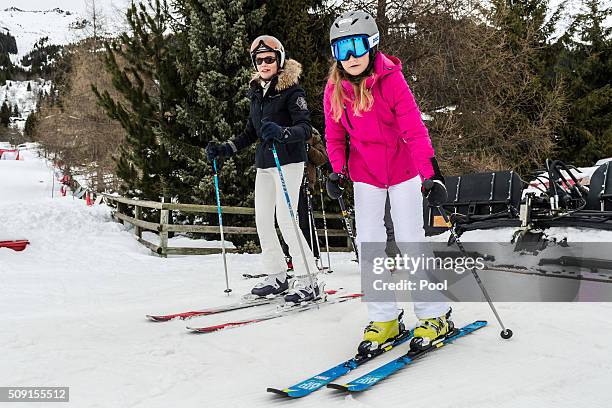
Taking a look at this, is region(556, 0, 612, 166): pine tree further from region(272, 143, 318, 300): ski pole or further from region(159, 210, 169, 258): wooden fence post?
region(272, 143, 318, 300): ski pole

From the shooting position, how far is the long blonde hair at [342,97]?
117 inches

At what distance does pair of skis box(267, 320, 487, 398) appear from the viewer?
237 cm

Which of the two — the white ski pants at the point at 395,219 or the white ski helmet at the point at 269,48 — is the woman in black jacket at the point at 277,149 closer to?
the white ski helmet at the point at 269,48

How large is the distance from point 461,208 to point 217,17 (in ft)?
20.7

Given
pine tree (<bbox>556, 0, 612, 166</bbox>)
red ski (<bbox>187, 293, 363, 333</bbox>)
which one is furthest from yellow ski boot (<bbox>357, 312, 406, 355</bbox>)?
pine tree (<bbox>556, 0, 612, 166</bbox>)

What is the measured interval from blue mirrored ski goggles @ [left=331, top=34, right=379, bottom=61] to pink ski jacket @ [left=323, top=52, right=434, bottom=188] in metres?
0.10

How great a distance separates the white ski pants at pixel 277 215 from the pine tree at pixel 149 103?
233 inches

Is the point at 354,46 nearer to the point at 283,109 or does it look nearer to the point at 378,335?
the point at 283,109

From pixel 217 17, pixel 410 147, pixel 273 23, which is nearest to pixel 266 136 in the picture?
pixel 410 147

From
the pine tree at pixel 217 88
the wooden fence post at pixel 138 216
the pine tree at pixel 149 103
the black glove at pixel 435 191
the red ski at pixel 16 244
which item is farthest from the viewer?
the wooden fence post at pixel 138 216

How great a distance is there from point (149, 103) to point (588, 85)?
64.2 feet

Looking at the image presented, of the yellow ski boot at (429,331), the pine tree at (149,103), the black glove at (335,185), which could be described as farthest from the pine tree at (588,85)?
the yellow ski boot at (429,331)

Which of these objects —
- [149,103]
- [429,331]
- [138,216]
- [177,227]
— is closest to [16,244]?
[177,227]

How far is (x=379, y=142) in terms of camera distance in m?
3.08
